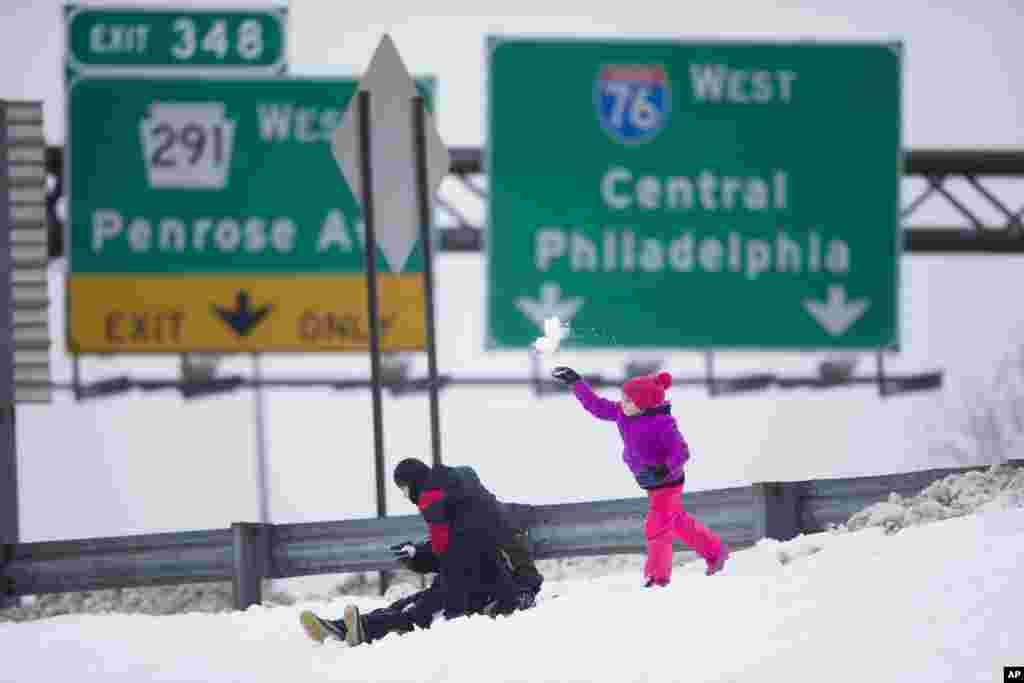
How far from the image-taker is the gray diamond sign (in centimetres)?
1775

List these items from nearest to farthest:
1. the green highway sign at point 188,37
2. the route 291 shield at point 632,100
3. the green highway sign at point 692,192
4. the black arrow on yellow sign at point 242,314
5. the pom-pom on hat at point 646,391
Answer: the pom-pom on hat at point 646,391
the green highway sign at point 692,192
the route 291 shield at point 632,100
the green highway sign at point 188,37
the black arrow on yellow sign at point 242,314

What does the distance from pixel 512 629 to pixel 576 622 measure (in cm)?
34

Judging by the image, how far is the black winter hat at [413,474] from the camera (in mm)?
12422

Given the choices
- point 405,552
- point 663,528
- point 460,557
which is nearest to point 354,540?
point 405,552

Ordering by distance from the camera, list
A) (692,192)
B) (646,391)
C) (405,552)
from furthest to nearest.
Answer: (692,192) < (405,552) < (646,391)

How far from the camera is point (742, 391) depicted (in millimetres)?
27188

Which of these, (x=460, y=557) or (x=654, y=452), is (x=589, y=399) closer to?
(x=654, y=452)

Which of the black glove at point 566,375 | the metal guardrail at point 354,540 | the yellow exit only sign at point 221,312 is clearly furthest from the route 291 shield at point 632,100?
the black glove at point 566,375

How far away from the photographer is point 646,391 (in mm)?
12297

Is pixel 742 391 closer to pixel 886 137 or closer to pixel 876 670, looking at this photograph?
pixel 886 137

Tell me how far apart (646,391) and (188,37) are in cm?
1343

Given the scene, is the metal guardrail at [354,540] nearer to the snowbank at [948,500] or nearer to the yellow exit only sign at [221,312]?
the snowbank at [948,500]

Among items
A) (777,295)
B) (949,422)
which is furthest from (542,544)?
(949,422)

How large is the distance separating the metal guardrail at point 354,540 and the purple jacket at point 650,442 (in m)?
1.50
